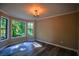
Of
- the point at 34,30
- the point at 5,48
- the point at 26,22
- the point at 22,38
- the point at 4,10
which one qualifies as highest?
the point at 4,10

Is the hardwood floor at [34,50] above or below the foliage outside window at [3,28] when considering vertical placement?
below

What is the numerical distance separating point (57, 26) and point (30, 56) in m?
0.90

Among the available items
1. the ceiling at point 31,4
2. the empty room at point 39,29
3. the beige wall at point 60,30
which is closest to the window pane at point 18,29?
the empty room at point 39,29

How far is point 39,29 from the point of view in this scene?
8.20 ft

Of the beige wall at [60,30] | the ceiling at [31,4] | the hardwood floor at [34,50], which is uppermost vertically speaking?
the ceiling at [31,4]

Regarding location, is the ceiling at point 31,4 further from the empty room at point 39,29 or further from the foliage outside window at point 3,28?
the foliage outside window at point 3,28

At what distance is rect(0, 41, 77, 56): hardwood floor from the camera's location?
2.43m

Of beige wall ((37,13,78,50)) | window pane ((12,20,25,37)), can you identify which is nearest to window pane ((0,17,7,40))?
window pane ((12,20,25,37))

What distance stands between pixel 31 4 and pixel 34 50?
1.02 meters

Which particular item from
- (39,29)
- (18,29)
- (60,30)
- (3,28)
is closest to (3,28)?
(3,28)

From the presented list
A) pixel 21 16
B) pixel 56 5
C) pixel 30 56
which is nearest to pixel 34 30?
pixel 21 16

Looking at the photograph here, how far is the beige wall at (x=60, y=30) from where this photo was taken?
2424 mm

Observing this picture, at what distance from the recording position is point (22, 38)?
2508mm

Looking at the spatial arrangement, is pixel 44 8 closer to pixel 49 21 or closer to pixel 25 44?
pixel 49 21
